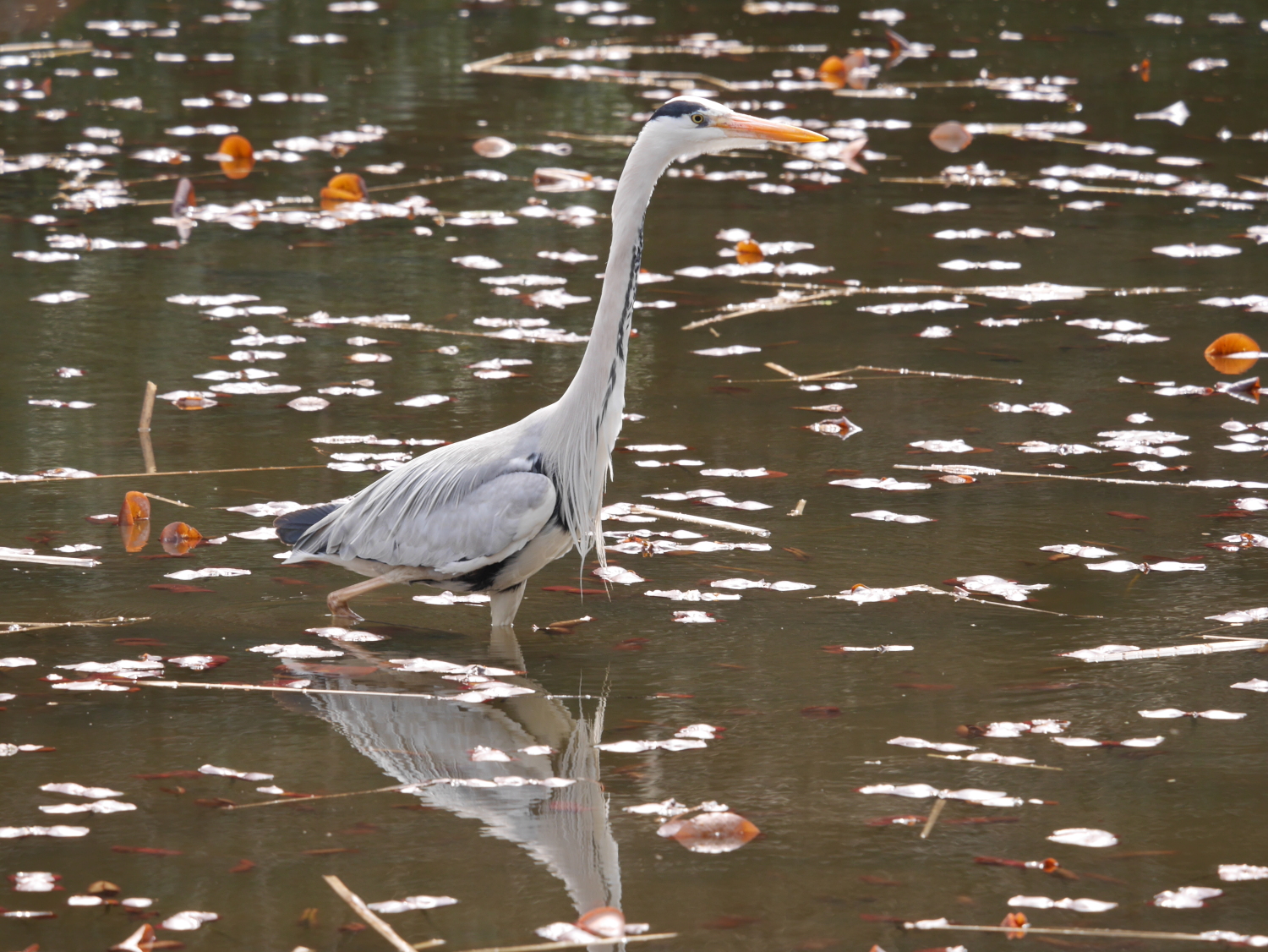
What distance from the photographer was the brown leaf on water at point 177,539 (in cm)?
551

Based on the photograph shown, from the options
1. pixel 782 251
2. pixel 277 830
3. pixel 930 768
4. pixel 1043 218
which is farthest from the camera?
pixel 1043 218

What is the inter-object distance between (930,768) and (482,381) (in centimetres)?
361

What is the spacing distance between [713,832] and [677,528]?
81.2 inches

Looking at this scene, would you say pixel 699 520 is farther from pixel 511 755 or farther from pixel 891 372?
pixel 891 372

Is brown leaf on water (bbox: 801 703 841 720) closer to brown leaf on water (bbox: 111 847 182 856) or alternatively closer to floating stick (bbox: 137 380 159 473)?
brown leaf on water (bbox: 111 847 182 856)

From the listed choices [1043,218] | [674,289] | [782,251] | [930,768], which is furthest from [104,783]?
[1043,218]

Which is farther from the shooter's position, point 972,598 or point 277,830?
point 972,598

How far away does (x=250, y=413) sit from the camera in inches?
267

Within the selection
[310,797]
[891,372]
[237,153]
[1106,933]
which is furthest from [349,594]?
[237,153]

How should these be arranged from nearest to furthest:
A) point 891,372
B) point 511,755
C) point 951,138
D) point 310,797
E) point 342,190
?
point 310,797 → point 511,755 → point 891,372 → point 342,190 → point 951,138

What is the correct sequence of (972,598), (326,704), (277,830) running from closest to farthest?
(277,830) < (326,704) < (972,598)

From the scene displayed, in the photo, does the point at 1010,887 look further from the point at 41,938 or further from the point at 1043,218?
the point at 1043,218

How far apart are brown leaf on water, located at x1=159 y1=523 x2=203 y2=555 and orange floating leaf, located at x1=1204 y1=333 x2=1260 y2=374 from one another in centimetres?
448

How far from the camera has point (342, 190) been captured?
980 centimetres
